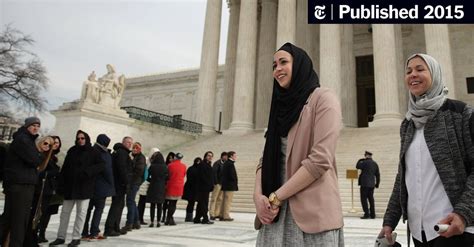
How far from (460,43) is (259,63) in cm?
1367

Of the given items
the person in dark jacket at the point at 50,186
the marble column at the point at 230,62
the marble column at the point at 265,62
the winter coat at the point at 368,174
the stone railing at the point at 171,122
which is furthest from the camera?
the marble column at the point at 230,62

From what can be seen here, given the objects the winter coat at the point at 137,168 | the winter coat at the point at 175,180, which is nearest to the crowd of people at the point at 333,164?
A: the winter coat at the point at 137,168

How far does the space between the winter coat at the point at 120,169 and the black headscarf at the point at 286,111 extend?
5022mm

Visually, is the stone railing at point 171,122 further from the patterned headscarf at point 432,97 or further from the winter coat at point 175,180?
the patterned headscarf at point 432,97

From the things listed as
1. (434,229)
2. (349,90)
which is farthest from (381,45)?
(434,229)

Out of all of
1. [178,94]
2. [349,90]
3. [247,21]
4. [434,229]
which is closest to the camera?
[434,229]

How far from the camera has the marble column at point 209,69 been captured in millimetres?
24266

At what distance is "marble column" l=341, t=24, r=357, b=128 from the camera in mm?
21953

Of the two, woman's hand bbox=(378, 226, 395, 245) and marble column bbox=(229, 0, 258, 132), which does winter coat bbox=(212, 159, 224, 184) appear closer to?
woman's hand bbox=(378, 226, 395, 245)

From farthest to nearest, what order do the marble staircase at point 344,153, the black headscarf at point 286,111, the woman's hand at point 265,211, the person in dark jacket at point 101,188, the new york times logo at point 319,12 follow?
the new york times logo at point 319,12
the marble staircase at point 344,153
the person in dark jacket at point 101,188
the black headscarf at point 286,111
the woman's hand at point 265,211

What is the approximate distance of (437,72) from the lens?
6.82ft

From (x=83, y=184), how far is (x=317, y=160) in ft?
15.3

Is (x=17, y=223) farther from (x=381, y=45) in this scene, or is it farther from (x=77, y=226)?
(x=381, y=45)

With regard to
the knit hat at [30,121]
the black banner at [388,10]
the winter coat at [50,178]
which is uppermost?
the black banner at [388,10]
